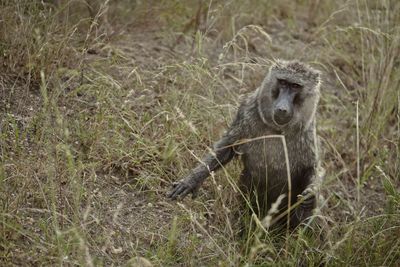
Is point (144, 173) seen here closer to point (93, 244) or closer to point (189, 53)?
point (93, 244)

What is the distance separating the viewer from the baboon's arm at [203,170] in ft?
12.5

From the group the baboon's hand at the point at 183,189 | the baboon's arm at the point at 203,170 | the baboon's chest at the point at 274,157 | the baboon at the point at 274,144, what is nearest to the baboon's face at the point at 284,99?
the baboon at the point at 274,144

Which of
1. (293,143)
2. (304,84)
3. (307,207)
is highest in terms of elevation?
(304,84)

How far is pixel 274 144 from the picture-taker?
394 cm

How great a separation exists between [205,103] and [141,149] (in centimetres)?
83

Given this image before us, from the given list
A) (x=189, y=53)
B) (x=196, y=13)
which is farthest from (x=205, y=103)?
(x=196, y=13)

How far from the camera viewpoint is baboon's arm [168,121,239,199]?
150 inches

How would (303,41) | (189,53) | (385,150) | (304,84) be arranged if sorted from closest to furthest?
(304,84), (385,150), (189,53), (303,41)

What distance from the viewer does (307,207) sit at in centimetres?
397

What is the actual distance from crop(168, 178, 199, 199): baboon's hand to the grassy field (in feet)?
0.22

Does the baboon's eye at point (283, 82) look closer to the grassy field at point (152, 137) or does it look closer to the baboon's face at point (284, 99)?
the baboon's face at point (284, 99)

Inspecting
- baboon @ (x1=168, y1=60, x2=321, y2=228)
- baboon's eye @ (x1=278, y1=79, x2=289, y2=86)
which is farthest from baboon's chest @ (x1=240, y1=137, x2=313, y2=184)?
baboon's eye @ (x1=278, y1=79, x2=289, y2=86)

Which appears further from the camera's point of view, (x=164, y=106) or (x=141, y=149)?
(x=164, y=106)

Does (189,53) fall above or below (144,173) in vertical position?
above
